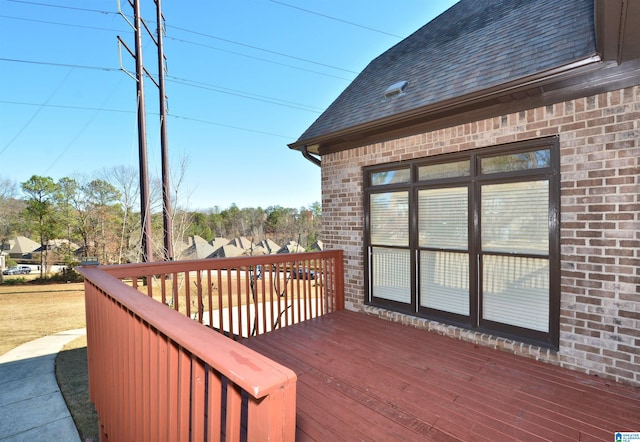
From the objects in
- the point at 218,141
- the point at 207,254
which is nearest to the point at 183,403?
the point at 218,141

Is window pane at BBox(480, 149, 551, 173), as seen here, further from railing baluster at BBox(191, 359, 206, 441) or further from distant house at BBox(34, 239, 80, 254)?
distant house at BBox(34, 239, 80, 254)

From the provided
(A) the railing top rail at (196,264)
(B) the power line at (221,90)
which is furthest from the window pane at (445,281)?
(B) the power line at (221,90)

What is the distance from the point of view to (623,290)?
2.66m

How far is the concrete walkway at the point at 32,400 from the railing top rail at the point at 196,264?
181cm

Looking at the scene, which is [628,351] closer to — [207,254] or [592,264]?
[592,264]

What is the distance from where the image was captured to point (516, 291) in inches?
130

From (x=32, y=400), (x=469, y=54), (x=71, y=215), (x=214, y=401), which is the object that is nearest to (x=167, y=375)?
(x=214, y=401)

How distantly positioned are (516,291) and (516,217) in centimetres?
79

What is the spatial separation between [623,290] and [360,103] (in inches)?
156

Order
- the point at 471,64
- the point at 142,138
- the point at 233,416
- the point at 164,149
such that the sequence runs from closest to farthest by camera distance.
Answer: the point at 233,416 → the point at 471,64 → the point at 142,138 → the point at 164,149

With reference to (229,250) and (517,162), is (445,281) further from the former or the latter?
(229,250)

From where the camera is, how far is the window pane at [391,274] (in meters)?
4.27

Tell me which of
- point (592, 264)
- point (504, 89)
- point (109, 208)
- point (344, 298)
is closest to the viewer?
point (592, 264)

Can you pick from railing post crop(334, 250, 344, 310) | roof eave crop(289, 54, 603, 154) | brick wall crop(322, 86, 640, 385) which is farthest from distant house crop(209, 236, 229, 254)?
brick wall crop(322, 86, 640, 385)
